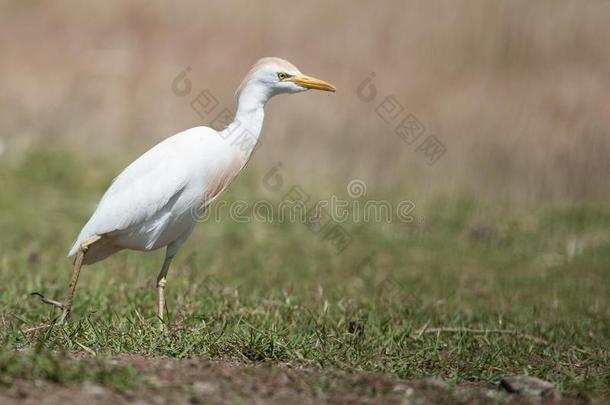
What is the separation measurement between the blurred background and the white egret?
5.40 m

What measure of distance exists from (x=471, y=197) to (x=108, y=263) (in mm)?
4775

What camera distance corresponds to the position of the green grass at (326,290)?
168 inches

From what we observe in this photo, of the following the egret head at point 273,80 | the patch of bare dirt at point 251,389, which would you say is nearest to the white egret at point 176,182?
the egret head at point 273,80

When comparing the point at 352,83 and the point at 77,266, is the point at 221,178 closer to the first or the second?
the point at 77,266

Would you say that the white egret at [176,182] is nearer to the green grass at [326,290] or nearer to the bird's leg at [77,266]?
the bird's leg at [77,266]

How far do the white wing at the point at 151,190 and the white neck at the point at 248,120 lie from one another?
0.16 m

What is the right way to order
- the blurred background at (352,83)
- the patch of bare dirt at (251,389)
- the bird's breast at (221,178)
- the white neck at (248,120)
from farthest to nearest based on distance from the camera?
the blurred background at (352,83) → the white neck at (248,120) → the bird's breast at (221,178) → the patch of bare dirt at (251,389)

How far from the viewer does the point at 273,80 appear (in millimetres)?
5125

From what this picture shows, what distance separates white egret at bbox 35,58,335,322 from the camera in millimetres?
4828

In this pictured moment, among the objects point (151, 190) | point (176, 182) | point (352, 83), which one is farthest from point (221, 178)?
point (352, 83)

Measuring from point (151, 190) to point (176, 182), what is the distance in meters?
0.14

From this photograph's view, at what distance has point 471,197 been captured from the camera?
411 inches

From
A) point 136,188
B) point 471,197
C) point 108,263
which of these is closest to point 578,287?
point 471,197

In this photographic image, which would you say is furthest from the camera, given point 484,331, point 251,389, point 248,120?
point 484,331
